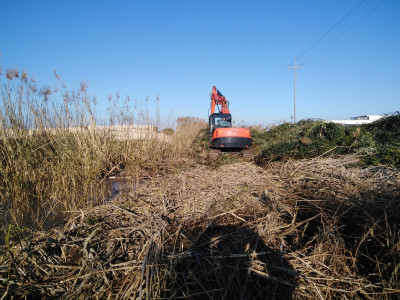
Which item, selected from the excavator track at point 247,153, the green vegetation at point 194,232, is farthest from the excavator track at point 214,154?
the green vegetation at point 194,232

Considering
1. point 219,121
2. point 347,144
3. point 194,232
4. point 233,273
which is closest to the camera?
point 233,273

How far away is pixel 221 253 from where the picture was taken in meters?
1.72

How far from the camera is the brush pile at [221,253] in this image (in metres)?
1.47

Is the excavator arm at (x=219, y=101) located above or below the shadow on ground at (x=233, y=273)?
above

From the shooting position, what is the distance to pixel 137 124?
22.1 ft

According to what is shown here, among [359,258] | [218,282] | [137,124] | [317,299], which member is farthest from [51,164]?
[359,258]

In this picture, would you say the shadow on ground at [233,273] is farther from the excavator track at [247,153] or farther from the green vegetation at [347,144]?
the excavator track at [247,153]

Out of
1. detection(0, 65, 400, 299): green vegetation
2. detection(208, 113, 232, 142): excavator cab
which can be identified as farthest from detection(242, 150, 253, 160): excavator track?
detection(0, 65, 400, 299): green vegetation

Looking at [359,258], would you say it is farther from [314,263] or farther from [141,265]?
[141,265]

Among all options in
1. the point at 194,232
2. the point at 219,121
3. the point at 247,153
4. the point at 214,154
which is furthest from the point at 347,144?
the point at 194,232

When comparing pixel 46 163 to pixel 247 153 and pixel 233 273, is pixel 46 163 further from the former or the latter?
pixel 247 153

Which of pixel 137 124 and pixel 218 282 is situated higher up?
pixel 137 124

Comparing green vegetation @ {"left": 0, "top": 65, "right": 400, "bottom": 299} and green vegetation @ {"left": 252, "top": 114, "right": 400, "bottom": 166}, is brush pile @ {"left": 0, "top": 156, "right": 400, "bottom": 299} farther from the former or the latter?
green vegetation @ {"left": 252, "top": 114, "right": 400, "bottom": 166}

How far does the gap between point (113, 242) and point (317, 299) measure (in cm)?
172
